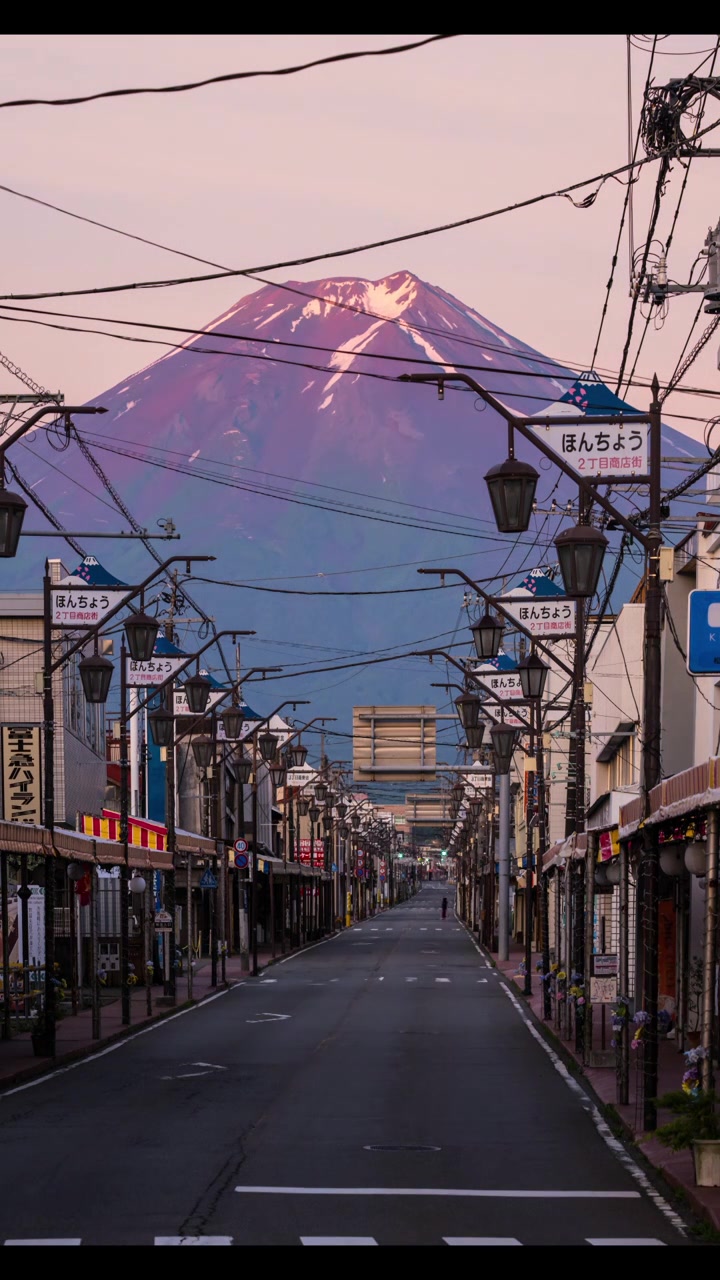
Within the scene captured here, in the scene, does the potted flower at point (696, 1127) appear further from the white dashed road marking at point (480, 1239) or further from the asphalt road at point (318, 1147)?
the white dashed road marking at point (480, 1239)

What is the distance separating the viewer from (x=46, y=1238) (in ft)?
42.3

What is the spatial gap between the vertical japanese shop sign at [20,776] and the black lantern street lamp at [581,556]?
1135 inches

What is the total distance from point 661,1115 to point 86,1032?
17.4 metres

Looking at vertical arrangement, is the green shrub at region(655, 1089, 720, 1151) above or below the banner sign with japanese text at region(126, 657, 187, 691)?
below

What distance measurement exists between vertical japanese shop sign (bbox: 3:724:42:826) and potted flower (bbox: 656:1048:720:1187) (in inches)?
1130

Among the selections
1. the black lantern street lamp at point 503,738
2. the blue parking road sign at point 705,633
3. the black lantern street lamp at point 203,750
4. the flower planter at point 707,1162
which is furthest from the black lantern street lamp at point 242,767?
the flower planter at point 707,1162

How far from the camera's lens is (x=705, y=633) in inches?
849

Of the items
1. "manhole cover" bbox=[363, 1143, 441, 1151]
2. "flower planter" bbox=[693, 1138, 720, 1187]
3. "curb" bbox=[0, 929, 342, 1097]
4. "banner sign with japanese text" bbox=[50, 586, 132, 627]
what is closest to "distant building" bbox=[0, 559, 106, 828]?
"curb" bbox=[0, 929, 342, 1097]

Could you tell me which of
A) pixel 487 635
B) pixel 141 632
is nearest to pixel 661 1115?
pixel 141 632

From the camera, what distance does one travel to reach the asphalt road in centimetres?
1369

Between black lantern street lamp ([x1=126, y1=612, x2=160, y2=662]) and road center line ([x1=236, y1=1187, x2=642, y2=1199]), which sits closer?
road center line ([x1=236, y1=1187, x2=642, y2=1199])

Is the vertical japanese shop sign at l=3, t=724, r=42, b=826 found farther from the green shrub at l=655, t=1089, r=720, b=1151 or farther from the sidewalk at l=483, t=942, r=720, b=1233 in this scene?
the green shrub at l=655, t=1089, r=720, b=1151

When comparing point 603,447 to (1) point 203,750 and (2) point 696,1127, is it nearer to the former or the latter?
(2) point 696,1127

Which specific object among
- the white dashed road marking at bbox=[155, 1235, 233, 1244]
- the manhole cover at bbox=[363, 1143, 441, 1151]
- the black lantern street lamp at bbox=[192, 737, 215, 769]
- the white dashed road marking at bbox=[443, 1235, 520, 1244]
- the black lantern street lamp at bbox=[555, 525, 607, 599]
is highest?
the black lantern street lamp at bbox=[555, 525, 607, 599]
